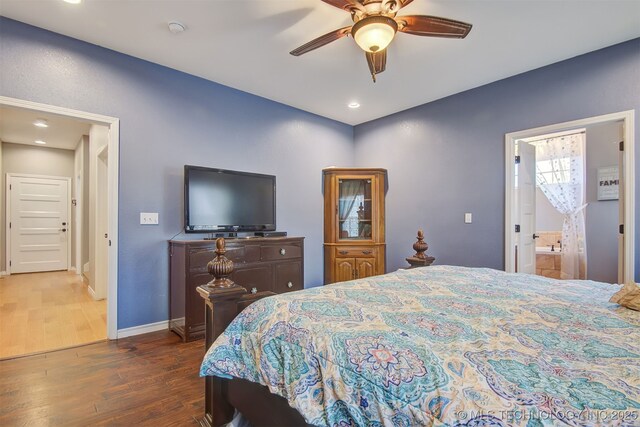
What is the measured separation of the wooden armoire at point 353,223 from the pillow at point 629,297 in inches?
120

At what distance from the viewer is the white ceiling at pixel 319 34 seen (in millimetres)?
2297

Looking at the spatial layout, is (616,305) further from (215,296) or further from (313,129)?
(313,129)

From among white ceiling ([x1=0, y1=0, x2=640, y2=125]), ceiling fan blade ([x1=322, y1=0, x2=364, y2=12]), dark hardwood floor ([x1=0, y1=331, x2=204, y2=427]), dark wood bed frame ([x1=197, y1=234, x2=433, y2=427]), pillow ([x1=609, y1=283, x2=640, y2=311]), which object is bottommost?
dark hardwood floor ([x1=0, y1=331, x2=204, y2=427])

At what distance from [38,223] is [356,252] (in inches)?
255

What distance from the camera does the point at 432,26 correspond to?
6.64ft

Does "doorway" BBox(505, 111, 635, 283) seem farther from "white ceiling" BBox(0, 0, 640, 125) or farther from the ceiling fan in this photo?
the ceiling fan

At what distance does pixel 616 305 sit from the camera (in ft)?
4.36

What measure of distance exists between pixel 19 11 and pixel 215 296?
267 centimetres

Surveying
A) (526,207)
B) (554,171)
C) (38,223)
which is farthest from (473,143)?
(38,223)

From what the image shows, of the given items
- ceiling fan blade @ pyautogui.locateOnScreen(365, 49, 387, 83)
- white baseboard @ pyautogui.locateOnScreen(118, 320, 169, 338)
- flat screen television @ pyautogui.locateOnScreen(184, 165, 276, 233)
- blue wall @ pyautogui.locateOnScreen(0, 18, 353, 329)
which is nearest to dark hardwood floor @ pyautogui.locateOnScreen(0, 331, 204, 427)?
white baseboard @ pyautogui.locateOnScreen(118, 320, 169, 338)

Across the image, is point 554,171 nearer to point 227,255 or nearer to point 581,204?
point 581,204

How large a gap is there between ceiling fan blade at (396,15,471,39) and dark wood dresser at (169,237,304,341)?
7.38 ft

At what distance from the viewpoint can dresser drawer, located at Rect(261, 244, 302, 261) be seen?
3367 millimetres

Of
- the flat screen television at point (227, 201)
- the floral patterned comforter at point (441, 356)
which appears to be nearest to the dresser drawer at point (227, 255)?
the flat screen television at point (227, 201)
